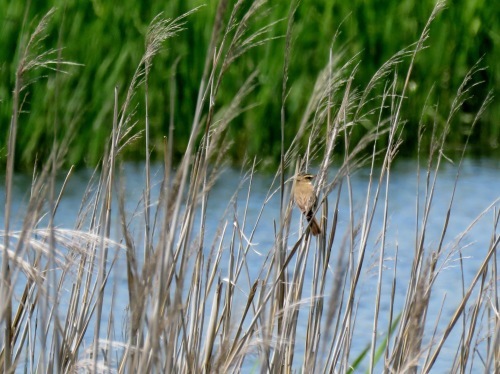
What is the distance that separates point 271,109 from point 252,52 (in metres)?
0.40

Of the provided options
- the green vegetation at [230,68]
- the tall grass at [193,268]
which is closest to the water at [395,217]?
the green vegetation at [230,68]

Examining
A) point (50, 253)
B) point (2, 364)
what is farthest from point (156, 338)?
point (2, 364)

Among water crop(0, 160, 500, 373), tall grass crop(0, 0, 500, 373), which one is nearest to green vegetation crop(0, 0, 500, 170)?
water crop(0, 160, 500, 373)

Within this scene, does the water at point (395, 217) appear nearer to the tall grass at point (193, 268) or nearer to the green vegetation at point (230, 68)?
the green vegetation at point (230, 68)

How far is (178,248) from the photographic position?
2260mm

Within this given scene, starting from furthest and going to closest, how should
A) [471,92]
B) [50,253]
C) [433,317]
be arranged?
1. [471,92]
2. [433,317]
3. [50,253]

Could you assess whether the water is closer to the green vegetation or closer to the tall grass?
the green vegetation

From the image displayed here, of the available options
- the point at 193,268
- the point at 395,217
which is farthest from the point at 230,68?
the point at 193,268

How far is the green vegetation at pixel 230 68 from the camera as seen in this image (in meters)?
7.28

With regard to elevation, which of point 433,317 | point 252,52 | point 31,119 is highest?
point 252,52

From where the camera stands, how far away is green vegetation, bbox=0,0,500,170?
23.9 feet

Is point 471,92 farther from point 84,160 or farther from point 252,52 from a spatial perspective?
point 84,160

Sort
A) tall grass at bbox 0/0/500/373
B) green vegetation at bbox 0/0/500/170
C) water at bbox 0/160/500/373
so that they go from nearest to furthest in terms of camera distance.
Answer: tall grass at bbox 0/0/500/373 → water at bbox 0/160/500/373 → green vegetation at bbox 0/0/500/170

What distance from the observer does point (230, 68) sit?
305 inches
